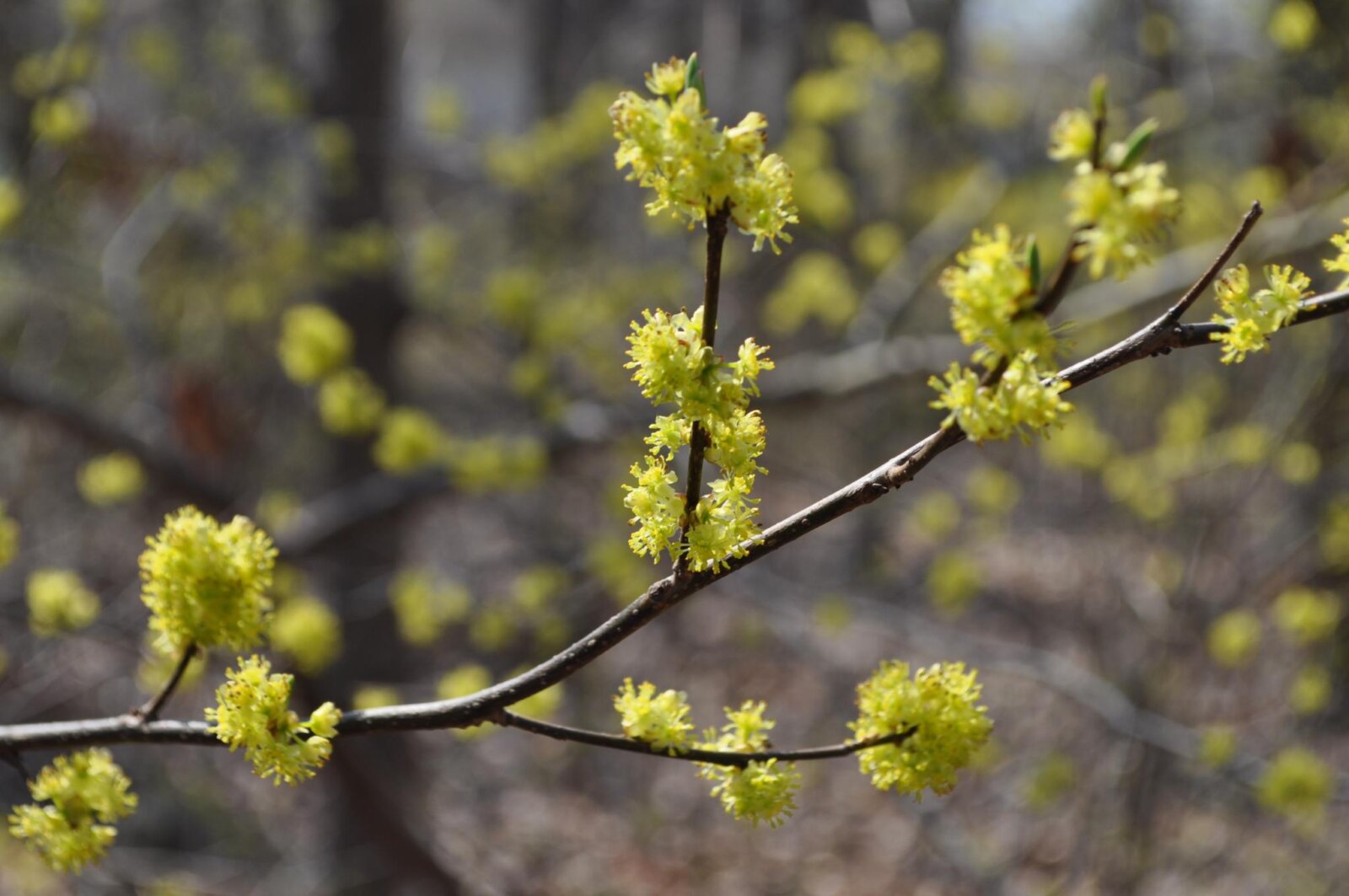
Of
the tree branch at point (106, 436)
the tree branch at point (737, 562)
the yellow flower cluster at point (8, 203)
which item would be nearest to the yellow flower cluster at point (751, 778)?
the tree branch at point (737, 562)

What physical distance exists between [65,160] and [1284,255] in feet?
18.1

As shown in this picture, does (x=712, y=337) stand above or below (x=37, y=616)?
below

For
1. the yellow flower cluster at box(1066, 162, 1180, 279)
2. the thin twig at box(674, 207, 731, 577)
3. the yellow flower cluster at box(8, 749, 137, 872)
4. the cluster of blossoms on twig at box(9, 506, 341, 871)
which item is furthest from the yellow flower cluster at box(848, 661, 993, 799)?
the yellow flower cluster at box(8, 749, 137, 872)

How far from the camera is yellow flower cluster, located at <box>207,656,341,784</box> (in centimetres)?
132

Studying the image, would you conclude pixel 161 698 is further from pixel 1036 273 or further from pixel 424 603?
pixel 424 603

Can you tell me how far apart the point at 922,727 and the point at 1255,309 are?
68 centimetres

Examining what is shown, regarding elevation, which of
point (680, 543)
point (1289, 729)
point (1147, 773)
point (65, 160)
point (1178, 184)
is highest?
point (1178, 184)

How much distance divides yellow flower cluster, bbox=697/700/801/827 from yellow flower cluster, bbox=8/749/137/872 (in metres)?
0.87

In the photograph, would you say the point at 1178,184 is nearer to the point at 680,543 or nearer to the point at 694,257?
the point at 694,257

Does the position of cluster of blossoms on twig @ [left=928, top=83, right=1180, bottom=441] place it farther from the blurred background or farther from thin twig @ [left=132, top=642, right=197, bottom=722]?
the blurred background

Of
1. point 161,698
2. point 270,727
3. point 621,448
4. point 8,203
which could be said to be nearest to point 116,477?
point 8,203

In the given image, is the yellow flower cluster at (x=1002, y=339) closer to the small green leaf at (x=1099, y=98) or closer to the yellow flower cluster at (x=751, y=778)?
the small green leaf at (x=1099, y=98)

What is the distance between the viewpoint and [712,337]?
1178mm

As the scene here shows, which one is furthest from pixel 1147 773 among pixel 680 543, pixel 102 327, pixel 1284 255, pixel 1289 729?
pixel 102 327
